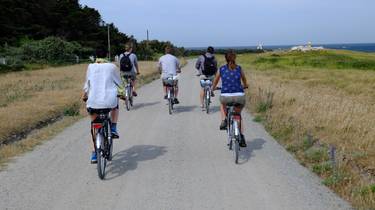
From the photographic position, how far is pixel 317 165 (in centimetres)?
797

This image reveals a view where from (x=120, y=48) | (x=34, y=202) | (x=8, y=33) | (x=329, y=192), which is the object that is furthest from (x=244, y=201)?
(x=120, y=48)

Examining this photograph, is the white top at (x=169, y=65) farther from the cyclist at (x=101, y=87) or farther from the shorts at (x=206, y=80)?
the cyclist at (x=101, y=87)

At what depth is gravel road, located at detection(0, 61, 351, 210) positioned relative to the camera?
6.34 m

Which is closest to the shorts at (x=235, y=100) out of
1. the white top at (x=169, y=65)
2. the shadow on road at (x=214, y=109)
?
the shadow on road at (x=214, y=109)

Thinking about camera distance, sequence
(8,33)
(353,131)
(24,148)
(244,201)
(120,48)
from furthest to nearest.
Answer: (120,48) → (8,33) → (353,131) → (24,148) → (244,201)

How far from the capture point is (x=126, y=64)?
1633 centimetres

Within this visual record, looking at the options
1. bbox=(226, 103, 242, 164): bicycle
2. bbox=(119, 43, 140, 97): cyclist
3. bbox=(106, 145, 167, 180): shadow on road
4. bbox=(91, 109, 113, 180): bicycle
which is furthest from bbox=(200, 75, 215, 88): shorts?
bbox=(91, 109, 113, 180): bicycle

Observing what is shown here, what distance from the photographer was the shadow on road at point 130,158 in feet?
26.5

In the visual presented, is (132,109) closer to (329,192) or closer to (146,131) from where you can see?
(146,131)

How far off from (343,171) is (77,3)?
285 ft

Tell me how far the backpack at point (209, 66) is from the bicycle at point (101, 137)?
698cm

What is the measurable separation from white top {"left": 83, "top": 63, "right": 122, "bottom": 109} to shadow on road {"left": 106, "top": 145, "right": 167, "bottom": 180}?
3.52 feet

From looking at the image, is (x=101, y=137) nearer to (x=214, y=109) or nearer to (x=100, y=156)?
(x=100, y=156)

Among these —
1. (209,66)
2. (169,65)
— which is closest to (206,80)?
(209,66)
